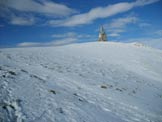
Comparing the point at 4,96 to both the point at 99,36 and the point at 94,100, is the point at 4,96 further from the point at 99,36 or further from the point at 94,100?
the point at 99,36

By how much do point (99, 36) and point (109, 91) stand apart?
2078 inches

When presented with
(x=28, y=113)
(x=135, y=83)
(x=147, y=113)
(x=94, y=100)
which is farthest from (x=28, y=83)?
(x=135, y=83)

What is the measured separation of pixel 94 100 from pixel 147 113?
282 cm

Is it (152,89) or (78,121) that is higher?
(78,121)

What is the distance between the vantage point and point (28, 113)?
18.9 feet

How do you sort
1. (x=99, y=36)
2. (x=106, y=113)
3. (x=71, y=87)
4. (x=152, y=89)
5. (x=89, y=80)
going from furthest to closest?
(x=99, y=36) < (x=152, y=89) < (x=89, y=80) < (x=71, y=87) < (x=106, y=113)

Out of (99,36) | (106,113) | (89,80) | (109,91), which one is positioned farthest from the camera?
(99,36)

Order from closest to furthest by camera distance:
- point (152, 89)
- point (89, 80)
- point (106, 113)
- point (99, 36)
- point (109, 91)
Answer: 1. point (106, 113)
2. point (109, 91)
3. point (89, 80)
4. point (152, 89)
5. point (99, 36)

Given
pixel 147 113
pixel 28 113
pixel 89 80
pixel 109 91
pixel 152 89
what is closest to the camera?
pixel 28 113

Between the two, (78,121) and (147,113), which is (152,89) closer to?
(147,113)

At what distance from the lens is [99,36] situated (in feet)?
203

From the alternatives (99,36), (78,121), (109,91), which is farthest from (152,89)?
(99,36)

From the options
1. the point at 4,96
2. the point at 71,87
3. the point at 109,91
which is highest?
the point at 4,96

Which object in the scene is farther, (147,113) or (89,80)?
(89,80)
